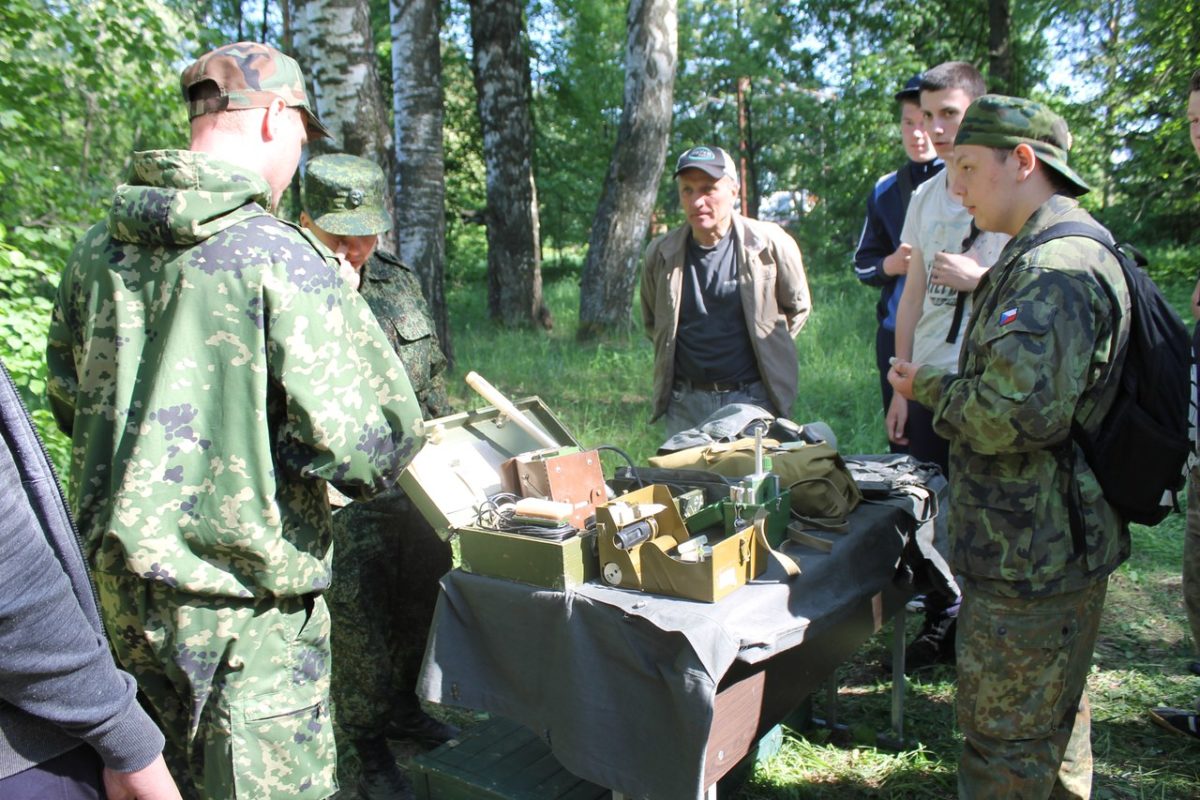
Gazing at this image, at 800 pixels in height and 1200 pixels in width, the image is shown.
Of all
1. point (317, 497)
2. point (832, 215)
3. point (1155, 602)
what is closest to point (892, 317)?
point (1155, 602)

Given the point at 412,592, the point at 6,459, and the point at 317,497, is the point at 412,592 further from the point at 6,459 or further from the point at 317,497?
the point at 6,459

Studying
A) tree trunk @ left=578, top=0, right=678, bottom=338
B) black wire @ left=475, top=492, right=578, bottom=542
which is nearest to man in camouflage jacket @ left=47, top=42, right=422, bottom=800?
black wire @ left=475, top=492, right=578, bottom=542

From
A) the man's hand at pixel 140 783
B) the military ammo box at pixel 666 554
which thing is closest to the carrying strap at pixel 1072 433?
the military ammo box at pixel 666 554

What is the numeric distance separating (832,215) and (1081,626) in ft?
53.5

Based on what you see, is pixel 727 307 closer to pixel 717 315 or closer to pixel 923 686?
pixel 717 315

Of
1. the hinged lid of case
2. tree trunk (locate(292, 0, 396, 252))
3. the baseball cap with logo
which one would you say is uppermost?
tree trunk (locate(292, 0, 396, 252))

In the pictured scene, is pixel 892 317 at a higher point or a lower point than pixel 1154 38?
lower

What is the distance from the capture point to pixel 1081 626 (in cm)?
234

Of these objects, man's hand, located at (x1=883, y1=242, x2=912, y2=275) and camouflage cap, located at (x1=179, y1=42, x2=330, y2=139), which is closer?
camouflage cap, located at (x1=179, y1=42, x2=330, y2=139)

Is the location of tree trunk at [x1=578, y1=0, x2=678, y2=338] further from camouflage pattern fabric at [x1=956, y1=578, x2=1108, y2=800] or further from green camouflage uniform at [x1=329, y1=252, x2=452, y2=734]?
camouflage pattern fabric at [x1=956, y1=578, x2=1108, y2=800]

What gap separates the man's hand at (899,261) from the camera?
3.73m

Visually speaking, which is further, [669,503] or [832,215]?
[832,215]

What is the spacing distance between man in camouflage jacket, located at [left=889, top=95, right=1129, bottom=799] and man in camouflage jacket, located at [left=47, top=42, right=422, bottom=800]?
1423mm

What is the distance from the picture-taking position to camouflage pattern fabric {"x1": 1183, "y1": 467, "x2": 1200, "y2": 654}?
9.62ft
